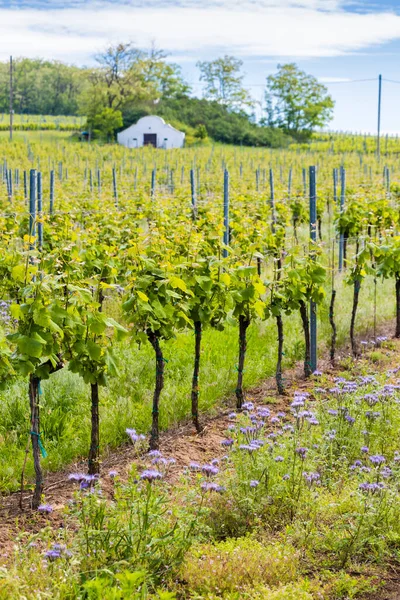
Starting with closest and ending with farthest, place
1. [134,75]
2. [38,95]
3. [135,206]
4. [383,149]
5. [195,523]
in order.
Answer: [195,523]
[135,206]
[383,149]
[134,75]
[38,95]

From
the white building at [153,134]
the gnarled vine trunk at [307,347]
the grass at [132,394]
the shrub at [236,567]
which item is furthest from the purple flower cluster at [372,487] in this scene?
the white building at [153,134]

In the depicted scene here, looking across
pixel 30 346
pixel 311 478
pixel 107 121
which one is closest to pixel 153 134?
pixel 107 121

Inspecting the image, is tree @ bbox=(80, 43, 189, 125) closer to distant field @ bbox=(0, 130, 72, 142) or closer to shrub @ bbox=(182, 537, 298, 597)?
distant field @ bbox=(0, 130, 72, 142)

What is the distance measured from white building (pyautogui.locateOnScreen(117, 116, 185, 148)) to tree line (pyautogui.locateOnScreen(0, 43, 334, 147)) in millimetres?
1952

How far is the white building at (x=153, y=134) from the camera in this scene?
58.7 meters

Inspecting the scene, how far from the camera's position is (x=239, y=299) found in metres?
7.11

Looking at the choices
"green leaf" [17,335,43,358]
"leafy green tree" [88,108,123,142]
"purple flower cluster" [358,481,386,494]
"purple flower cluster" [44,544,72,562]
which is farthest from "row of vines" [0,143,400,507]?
"leafy green tree" [88,108,123,142]

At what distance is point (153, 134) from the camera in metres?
58.8

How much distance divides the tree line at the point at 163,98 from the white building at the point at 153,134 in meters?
1.95

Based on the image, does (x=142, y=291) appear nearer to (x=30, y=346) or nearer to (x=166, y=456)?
(x=166, y=456)

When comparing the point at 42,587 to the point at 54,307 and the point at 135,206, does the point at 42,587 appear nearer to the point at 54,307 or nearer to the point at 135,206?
the point at 54,307

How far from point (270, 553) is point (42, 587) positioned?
53.9 inches

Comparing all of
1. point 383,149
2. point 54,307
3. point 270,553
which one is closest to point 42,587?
point 270,553

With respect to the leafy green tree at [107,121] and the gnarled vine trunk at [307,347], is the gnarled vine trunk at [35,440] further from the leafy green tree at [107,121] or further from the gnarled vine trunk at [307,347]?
the leafy green tree at [107,121]
